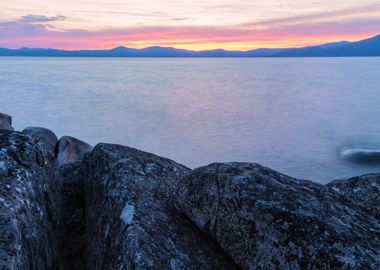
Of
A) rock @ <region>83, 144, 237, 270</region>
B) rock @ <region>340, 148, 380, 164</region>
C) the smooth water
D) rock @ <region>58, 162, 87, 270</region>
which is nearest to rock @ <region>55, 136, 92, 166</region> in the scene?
rock @ <region>58, 162, 87, 270</region>

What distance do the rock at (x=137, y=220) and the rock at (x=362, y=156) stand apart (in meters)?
27.1

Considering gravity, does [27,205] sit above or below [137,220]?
above

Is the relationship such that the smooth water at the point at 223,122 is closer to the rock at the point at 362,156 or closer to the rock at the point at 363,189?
the rock at the point at 362,156

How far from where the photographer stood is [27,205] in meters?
5.76

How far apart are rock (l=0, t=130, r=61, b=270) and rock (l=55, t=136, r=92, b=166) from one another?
372 inches

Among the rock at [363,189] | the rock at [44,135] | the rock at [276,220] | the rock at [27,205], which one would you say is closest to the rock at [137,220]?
the rock at [276,220]

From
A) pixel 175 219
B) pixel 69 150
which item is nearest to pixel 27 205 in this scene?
pixel 175 219

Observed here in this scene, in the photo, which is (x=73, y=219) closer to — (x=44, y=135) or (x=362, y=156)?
(x=44, y=135)

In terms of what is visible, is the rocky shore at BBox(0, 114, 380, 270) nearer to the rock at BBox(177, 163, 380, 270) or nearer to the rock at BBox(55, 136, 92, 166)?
the rock at BBox(177, 163, 380, 270)

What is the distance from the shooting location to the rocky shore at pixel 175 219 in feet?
16.1

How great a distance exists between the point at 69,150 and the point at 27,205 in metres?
11.3

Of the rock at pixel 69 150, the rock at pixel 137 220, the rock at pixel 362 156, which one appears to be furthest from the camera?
the rock at pixel 362 156

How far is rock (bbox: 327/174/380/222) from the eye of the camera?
23.8 feet

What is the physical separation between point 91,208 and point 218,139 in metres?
36.5
